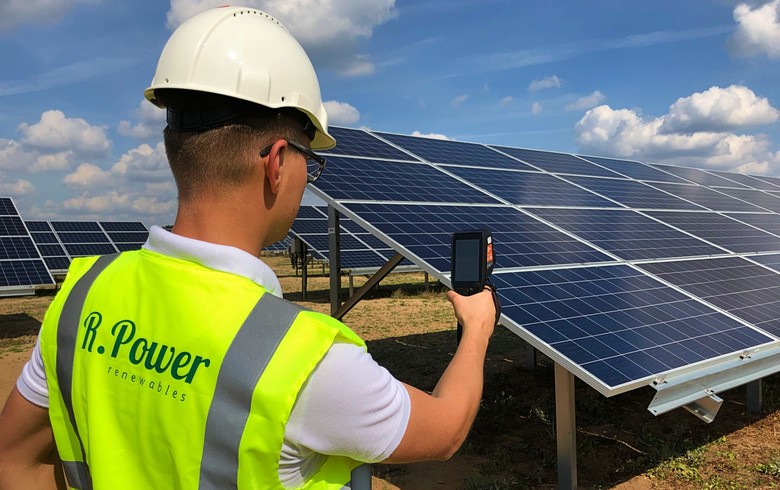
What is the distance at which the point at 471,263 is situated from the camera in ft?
7.34

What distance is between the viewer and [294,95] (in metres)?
1.50

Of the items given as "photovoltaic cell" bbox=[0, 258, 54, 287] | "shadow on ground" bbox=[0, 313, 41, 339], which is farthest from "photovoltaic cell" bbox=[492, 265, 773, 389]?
"shadow on ground" bbox=[0, 313, 41, 339]

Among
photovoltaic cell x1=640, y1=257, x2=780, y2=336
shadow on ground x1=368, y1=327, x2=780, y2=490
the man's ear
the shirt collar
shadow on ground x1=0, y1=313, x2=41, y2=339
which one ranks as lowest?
shadow on ground x1=0, y1=313, x2=41, y2=339

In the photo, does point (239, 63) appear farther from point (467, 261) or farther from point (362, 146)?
point (362, 146)

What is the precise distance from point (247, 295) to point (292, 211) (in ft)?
1.12

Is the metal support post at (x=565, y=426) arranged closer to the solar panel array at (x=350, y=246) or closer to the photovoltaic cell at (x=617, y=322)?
the photovoltaic cell at (x=617, y=322)

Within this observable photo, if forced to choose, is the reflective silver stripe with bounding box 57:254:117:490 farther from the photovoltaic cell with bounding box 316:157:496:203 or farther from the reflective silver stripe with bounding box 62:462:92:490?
the photovoltaic cell with bounding box 316:157:496:203

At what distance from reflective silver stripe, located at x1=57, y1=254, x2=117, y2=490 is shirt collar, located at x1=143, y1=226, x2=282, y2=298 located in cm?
29

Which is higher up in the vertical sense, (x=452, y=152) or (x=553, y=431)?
(x=452, y=152)

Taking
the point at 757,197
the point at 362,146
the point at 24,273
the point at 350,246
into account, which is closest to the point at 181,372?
the point at 362,146

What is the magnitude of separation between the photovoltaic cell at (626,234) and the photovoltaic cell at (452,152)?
2.29 m

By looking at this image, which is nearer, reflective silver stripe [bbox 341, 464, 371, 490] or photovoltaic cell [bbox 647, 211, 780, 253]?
reflective silver stripe [bbox 341, 464, 371, 490]

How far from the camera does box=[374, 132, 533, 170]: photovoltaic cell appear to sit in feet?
32.1

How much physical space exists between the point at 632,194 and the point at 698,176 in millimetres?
6191
